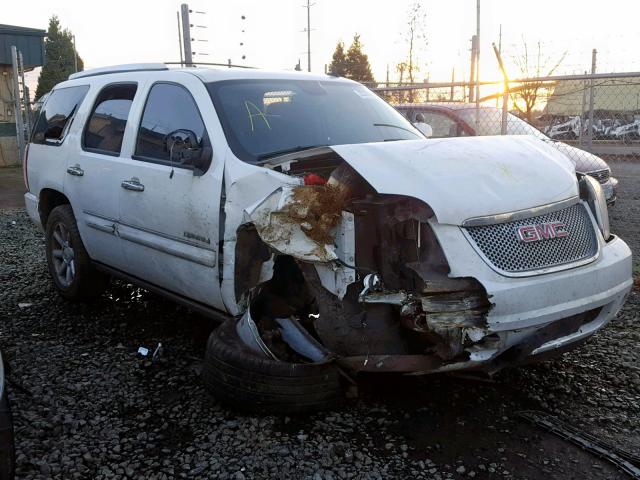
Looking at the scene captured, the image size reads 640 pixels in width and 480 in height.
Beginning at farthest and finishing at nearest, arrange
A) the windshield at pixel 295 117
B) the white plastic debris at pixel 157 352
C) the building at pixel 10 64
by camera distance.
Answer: the building at pixel 10 64 → the white plastic debris at pixel 157 352 → the windshield at pixel 295 117

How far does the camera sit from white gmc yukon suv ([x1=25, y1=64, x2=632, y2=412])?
281 cm

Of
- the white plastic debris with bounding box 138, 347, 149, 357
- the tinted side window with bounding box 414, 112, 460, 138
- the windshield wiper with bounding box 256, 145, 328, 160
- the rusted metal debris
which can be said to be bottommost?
the white plastic debris with bounding box 138, 347, 149, 357

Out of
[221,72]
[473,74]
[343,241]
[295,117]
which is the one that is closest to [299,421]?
[343,241]

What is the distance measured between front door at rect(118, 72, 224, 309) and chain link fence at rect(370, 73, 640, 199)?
253 cm

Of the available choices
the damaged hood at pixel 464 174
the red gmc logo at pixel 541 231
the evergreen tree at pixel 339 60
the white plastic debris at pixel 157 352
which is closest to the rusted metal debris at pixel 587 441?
the red gmc logo at pixel 541 231

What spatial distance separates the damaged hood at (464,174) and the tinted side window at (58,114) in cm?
310

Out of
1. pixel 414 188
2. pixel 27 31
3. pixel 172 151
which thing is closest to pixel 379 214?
pixel 414 188

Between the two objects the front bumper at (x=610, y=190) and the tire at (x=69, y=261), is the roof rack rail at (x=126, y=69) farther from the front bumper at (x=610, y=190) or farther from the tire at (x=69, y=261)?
the front bumper at (x=610, y=190)

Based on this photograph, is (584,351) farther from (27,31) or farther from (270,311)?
(27,31)

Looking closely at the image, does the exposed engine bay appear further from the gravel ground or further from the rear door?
the rear door

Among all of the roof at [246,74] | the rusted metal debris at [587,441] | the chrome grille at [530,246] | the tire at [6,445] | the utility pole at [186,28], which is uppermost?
the utility pole at [186,28]

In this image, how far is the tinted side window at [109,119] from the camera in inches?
178

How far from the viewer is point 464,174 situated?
296cm

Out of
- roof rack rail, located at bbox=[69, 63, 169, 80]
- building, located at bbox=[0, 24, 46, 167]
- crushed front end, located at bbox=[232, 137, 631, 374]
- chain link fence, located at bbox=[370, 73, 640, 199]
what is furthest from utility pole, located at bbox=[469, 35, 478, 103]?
building, located at bbox=[0, 24, 46, 167]
